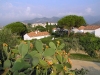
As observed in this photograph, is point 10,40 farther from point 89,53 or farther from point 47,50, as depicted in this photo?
point 89,53

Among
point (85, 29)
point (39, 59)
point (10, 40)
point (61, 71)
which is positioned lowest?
point (85, 29)

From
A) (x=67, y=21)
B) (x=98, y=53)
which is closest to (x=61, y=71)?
(x=98, y=53)

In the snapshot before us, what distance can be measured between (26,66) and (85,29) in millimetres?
50534

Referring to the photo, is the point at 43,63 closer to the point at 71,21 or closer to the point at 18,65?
the point at 18,65

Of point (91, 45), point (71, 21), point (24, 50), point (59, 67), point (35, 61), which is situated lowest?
point (91, 45)

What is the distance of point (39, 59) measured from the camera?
2.38m

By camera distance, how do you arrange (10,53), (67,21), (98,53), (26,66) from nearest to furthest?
1. (26,66)
2. (10,53)
3. (98,53)
4. (67,21)

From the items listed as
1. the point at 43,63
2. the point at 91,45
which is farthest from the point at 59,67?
the point at 91,45

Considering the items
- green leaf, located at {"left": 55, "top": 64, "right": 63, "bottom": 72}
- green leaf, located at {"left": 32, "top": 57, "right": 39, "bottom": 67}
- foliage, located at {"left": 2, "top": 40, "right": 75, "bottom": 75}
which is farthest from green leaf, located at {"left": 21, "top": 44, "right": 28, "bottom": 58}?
green leaf, located at {"left": 55, "top": 64, "right": 63, "bottom": 72}

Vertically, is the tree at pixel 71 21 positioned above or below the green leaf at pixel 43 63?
below

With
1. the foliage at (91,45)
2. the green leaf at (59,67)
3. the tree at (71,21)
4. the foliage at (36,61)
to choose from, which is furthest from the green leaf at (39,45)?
the tree at (71,21)

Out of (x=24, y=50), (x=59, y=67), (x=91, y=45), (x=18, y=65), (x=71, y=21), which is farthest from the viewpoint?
(x=71, y=21)

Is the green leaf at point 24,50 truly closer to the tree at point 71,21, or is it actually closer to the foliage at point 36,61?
the foliage at point 36,61

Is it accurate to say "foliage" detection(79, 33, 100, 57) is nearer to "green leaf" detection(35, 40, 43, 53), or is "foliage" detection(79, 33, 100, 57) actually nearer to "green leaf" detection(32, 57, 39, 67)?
"green leaf" detection(35, 40, 43, 53)
